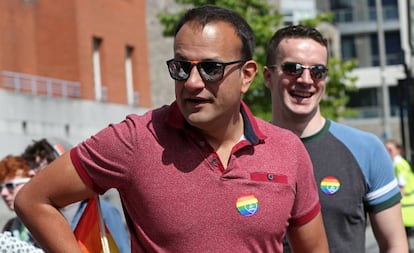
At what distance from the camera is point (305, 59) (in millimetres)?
5340

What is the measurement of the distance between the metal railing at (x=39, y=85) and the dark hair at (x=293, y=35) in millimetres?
22047

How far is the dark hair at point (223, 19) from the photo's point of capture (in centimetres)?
373

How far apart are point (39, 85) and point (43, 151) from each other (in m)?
22.8

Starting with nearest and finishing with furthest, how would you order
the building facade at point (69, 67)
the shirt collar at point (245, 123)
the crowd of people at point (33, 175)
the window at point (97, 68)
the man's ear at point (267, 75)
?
the shirt collar at point (245, 123) < the man's ear at point (267, 75) < the crowd of people at point (33, 175) < the building facade at point (69, 67) < the window at point (97, 68)

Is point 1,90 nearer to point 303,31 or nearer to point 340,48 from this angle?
point 303,31

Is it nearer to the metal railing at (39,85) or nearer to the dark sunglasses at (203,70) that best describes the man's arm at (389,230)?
the dark sunglasses at (203,70)

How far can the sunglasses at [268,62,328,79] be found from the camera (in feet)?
17.4

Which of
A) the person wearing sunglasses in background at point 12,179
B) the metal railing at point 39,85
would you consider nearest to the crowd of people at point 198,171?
the person wearing sunglasses in background at point 12,179

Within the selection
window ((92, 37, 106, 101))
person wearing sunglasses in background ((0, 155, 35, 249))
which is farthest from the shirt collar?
window ((92, 37, 106, 101))

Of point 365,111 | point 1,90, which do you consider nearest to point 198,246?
point 1,90

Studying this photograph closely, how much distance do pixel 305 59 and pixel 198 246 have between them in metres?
1.88

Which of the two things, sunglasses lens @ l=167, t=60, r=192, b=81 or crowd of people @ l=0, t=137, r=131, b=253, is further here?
crowd of people @ l=0, t=137, r=131, b=253

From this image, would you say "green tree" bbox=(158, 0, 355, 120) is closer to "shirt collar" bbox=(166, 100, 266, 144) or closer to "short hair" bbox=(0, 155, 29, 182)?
"short hair" bbox=(0, 155, 29, 182)

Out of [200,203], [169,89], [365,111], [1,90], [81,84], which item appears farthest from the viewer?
[365,111]
